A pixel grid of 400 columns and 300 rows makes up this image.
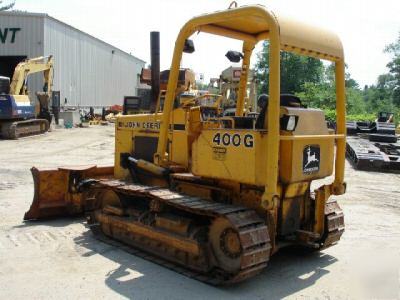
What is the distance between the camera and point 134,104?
12.5m

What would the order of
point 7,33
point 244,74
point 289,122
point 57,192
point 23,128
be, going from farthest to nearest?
point 7,33, point 23,128, point 57,192, point 244,74, point 289,122

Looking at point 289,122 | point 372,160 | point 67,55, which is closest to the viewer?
point 289,122


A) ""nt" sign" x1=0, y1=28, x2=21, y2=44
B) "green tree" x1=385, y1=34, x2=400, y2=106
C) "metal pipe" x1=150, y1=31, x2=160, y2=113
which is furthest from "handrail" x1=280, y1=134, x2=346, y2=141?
"green tree" x1=385, y1=34, x2=400, y2=106

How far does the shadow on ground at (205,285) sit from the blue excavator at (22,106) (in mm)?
17135

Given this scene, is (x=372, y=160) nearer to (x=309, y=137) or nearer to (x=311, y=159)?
(x=311, y=159)

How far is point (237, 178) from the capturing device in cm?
507

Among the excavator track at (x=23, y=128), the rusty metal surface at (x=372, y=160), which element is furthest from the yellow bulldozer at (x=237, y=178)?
the excavator track at (x=23, y=128)

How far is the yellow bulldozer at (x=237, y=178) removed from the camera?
15.4 ft

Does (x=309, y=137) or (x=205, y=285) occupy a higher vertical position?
(x=309, y=137)

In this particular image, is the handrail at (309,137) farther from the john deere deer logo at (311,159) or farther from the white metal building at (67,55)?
the white metal building at (67,55)

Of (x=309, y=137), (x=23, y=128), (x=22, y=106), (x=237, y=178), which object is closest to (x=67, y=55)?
(x=22, y=106)

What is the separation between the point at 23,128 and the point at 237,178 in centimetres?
1925

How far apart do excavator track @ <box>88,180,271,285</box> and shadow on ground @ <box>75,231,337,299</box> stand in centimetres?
13

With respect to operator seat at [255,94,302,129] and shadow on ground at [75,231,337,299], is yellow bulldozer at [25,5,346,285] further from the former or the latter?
shadow on ground at [75,231,337,299]
